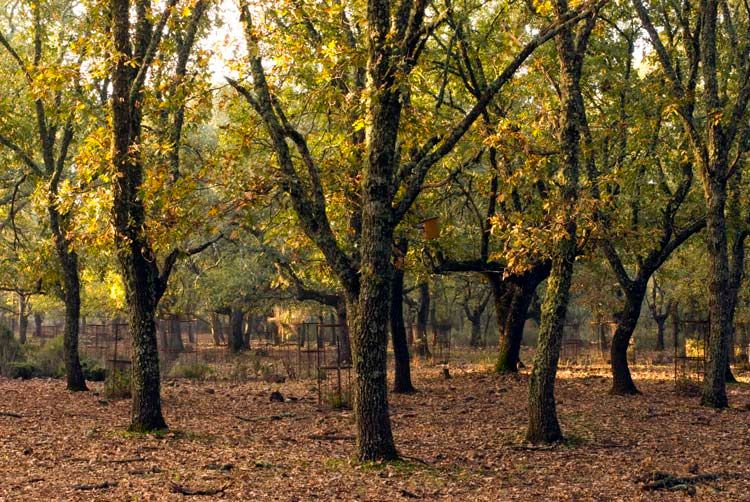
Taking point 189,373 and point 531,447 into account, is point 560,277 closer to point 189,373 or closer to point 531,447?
point 531,447

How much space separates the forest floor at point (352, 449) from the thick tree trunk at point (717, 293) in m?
0.49

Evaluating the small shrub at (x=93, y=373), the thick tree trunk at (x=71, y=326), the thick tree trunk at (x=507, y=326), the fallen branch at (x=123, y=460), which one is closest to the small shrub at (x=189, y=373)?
the small shrub at (x=93, y=373)

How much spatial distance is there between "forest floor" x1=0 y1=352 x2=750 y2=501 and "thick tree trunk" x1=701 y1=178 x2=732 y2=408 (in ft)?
1.62

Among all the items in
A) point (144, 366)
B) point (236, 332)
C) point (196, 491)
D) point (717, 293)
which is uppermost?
point (717, 293)

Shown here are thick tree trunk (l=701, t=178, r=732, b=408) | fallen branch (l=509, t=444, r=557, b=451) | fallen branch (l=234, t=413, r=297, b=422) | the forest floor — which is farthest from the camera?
thick tree trunk (l=701, t=178, r=732, b=408)

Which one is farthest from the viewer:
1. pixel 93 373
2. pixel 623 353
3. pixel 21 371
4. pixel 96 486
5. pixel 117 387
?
pixel 21 371

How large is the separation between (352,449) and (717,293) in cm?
863

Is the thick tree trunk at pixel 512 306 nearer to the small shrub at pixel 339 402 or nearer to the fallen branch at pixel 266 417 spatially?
the small shrub at pixel 339 402

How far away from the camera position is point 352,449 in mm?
11242

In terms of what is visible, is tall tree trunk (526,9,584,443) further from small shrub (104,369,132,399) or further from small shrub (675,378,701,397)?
small shrub (104,369,132,399)

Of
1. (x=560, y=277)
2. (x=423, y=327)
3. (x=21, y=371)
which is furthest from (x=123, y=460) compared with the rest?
(x=423, y=327)

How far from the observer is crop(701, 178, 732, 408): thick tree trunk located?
1549 centimetres

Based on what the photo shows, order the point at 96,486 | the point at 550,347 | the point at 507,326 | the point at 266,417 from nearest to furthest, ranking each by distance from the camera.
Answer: the point at 96,486, the point at 550,347, the point at 266,417, the point at 507,326

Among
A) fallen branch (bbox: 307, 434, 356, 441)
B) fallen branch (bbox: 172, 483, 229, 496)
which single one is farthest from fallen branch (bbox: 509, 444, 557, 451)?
fallen branch (bbox: 172, 483, 229, 496)
